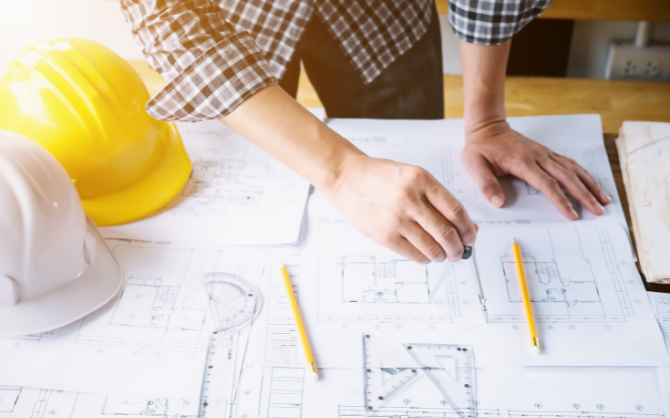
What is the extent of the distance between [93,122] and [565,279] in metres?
0.70

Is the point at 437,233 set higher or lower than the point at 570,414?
higher

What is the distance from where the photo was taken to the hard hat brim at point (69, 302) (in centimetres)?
61

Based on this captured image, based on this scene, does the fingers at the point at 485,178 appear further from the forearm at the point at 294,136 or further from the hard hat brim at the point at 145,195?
the hard hat brim at the point at 145,195

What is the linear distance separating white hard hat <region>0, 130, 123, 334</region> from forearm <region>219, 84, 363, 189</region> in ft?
0.81

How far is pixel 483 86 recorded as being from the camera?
83cm

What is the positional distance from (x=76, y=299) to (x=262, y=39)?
521 mm

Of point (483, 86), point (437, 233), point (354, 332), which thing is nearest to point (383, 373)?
point (354, 332)

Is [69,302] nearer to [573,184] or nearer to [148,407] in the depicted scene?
[148,407]


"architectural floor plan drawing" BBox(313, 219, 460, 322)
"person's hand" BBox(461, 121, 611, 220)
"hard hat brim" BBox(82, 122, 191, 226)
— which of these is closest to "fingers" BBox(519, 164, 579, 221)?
"person's hand" BBox(461, 121, 611, 220)

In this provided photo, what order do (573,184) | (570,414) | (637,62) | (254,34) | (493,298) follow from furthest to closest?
(637,62), (254,34), (573,184), (493,298), (570,414)

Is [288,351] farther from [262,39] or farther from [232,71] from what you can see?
[262,39]

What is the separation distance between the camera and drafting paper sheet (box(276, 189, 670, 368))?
59 centimetres

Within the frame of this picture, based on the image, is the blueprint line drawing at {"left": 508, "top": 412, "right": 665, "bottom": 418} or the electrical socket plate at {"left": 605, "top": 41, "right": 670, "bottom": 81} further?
the electrical socket plate at {"left": 605, "top": 41, "right": 670, "bottom": 81}

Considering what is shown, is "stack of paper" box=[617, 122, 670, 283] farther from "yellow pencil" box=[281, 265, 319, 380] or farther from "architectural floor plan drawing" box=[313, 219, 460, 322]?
"yellow pencil" box=[281, 265, 319, 380]
